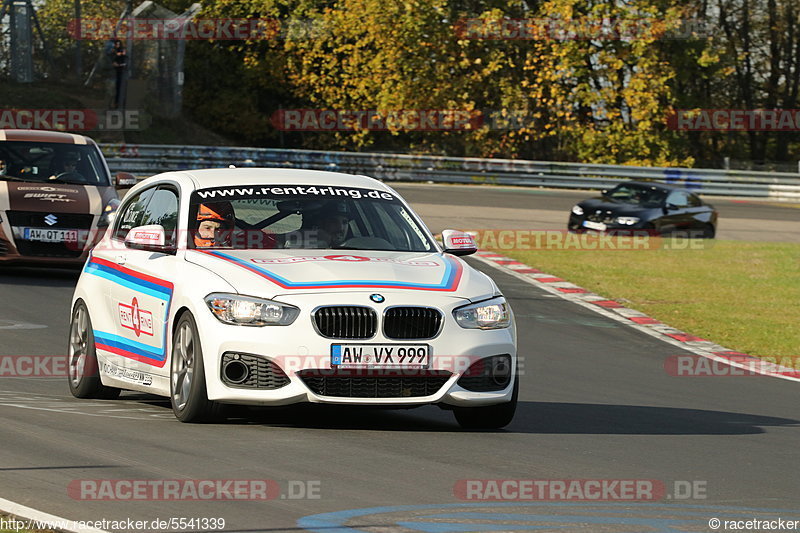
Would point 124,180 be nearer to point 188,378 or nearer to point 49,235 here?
point 49,235

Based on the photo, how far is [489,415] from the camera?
8.74m

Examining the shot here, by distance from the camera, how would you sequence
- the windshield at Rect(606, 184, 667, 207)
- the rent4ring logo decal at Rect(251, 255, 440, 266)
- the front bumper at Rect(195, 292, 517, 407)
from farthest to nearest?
the windshield at Rect(606, 184, 667, 207), the rent4ring logo decal at Rect(251, 255, 440, 266), the front bumper at Rect(195, 292, 517, 407)

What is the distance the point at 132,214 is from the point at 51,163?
26.4 feet

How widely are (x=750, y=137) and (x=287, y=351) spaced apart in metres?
49.6

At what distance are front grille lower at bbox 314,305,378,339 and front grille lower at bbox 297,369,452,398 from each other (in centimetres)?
22

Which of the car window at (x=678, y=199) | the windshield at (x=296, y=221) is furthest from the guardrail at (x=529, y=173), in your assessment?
the windshield at (x=296, y=221)

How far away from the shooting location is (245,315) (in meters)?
8.05

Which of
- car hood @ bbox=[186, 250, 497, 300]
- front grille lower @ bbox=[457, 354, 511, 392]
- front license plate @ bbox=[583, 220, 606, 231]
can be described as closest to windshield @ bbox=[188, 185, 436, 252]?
car hood @ bbox=[186, 250, 497, 300]

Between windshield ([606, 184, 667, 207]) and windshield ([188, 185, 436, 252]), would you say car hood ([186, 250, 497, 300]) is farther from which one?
windshield ([606, 184, 667, 207])

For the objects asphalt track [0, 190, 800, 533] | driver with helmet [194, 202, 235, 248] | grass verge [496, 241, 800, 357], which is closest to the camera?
asphalt track [0, 190, 800, 533]

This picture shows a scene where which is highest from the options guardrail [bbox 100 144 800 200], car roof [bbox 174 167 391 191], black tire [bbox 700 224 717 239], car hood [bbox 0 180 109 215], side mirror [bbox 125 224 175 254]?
car roof [bbox 174 167 391 191]

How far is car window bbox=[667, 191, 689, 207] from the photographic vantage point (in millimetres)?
29650

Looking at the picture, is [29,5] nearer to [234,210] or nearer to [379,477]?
[234,210]

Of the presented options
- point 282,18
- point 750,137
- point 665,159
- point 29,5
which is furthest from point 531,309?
point 750,137
